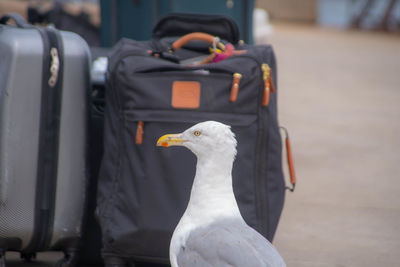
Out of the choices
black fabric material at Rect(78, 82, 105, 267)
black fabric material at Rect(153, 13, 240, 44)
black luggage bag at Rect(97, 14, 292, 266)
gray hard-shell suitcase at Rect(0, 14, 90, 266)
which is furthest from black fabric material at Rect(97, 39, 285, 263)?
black fabric material at Rect(153, 13, 240, 44)

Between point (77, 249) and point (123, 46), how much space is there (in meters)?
0.82

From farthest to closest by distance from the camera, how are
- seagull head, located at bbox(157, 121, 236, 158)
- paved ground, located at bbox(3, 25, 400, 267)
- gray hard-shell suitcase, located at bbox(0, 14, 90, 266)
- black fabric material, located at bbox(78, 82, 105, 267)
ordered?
paved ground, located at bbox(3, 25, 400, 267) < black fabric material, located at bbox(78, 82, 105, 267) < gray hard-shell suitcase, located at bbox(0, 14, 90, 266) < seagull head, located at bbox(157, 121, 236, 158)

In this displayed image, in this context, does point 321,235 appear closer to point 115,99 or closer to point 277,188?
point 277,188

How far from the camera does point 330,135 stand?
5.84m

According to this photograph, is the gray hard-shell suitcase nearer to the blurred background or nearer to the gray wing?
the gray wing

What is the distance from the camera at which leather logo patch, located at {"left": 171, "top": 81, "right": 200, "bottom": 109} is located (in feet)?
9.03

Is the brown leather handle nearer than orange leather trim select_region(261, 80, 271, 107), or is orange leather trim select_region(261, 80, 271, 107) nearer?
orange leather trim select_region(261, 80, 271, 107)

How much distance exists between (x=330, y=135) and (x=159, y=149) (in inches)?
130

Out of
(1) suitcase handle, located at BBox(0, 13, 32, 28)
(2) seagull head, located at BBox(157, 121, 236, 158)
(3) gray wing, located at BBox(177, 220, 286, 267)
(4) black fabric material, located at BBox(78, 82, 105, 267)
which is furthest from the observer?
(4) black fabric material, located at BBox(78, 82, 105, 267)

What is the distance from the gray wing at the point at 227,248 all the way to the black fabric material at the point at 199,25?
3.39 ft

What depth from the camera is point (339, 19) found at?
19.0m

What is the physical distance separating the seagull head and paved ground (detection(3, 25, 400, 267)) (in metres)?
0.98

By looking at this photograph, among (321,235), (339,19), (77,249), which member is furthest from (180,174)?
(339,19)

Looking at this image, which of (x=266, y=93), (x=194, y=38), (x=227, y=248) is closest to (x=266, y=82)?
(x=266, y=93)
